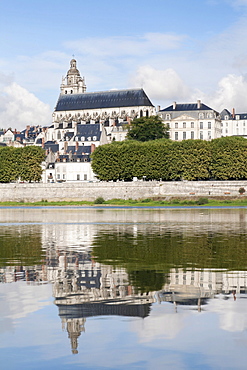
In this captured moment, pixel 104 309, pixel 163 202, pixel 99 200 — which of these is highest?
pixel 99 200

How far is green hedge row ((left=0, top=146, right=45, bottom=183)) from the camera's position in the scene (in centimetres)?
9744

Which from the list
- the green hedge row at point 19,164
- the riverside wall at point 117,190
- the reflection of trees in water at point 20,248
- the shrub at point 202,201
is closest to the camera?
the reflection of trees in water at point 20,248

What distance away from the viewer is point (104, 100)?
155625 mm

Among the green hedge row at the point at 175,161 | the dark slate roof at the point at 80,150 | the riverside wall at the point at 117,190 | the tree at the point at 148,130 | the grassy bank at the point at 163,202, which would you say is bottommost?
the grassy bank at the point at 163,202

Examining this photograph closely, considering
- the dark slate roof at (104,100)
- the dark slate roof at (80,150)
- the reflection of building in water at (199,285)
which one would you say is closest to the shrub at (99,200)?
the dark slate roof at (80,150)

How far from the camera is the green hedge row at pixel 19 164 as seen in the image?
97.4 m

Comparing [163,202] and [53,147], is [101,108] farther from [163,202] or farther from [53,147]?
[163,202]

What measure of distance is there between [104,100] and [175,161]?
2707 inches

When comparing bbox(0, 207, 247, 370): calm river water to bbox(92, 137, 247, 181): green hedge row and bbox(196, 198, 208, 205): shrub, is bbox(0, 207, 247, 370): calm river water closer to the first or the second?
bbox(196, 198, 208, 205): shrub

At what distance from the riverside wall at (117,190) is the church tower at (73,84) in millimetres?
84532

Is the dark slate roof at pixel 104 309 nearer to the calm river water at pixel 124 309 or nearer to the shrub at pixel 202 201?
the calm river water at pixel 124 309

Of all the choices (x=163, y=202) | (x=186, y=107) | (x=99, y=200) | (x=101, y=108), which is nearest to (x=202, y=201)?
(x=163, y=202)

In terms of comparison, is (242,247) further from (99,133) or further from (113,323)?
(99,133)

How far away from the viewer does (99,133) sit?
131 meters
